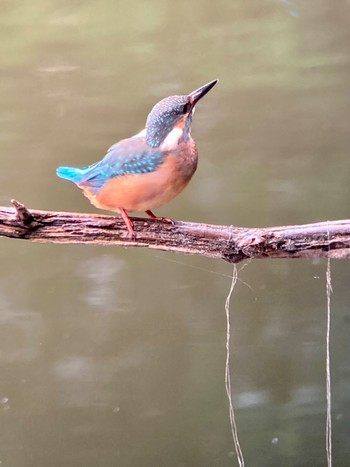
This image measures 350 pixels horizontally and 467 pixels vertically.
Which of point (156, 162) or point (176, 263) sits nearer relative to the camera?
point (156, 162)

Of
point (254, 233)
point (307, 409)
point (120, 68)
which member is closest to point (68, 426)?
point (307, 409)

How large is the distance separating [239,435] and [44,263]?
0.66 meters

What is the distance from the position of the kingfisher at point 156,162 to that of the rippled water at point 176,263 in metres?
0.38

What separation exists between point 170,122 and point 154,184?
0.10m

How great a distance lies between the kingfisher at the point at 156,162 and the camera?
0.88 m

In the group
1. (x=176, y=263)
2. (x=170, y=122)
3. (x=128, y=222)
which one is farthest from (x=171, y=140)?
(x=176, y=263)

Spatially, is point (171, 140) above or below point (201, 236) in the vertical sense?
above

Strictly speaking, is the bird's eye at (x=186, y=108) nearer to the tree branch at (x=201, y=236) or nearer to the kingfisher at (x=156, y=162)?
the kingfisher at (x=156, y=162)

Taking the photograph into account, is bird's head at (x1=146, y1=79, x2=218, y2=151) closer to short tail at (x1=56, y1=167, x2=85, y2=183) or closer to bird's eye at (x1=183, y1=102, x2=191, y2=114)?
bird's eye at (x1=183, y1=102, x2=191, y2=114)

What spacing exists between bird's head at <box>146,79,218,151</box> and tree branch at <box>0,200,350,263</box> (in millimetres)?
137

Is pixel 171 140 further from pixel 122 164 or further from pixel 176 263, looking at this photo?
pixel 176 263

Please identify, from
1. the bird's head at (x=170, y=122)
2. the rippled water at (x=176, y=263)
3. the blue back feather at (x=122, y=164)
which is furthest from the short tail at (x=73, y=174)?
the rippled water at (x=176, y=263)

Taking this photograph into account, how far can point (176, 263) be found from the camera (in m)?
1.35

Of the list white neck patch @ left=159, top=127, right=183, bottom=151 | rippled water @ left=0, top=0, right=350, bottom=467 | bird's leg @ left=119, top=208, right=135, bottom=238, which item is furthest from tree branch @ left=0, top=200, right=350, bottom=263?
rippled water @ left=0, top=0, right=350, bottom=467
